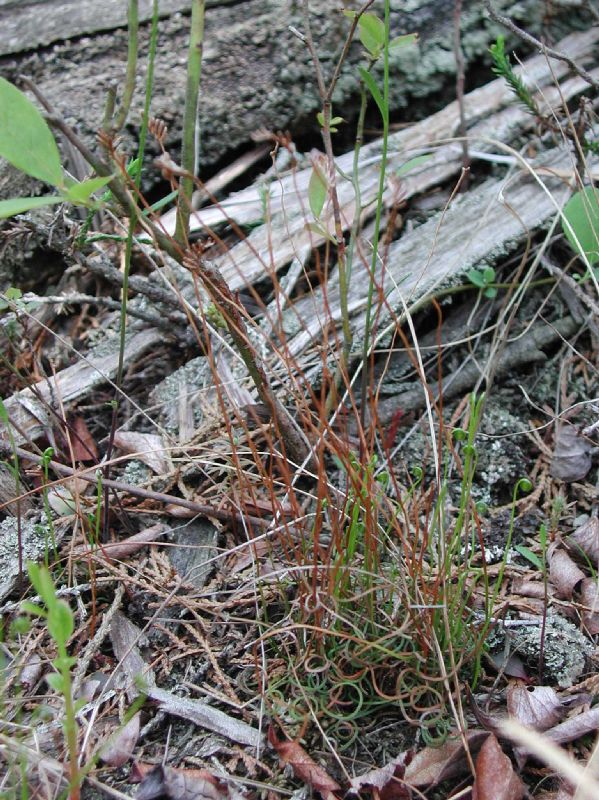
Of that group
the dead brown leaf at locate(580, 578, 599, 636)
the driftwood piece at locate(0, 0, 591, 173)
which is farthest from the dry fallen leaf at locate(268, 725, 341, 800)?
the driftwood piece at locate(0, 0, 591, 173)

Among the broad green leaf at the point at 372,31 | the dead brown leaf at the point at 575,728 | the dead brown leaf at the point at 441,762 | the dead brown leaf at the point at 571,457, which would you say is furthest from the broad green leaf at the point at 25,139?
the dead brown leaf at the point at 571,457

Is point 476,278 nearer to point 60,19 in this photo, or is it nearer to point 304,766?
point 304,766

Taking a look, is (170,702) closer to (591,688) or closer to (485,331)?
(591,688)

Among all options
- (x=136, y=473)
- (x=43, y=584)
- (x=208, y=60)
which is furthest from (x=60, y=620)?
(x=208, y=60)

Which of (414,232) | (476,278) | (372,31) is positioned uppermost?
(372,31)

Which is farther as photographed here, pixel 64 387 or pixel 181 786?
pixel 64 387

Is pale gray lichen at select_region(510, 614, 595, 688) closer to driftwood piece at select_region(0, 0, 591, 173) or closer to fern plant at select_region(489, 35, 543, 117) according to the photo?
fern plant at select_region(489, 35, 543, 117)
